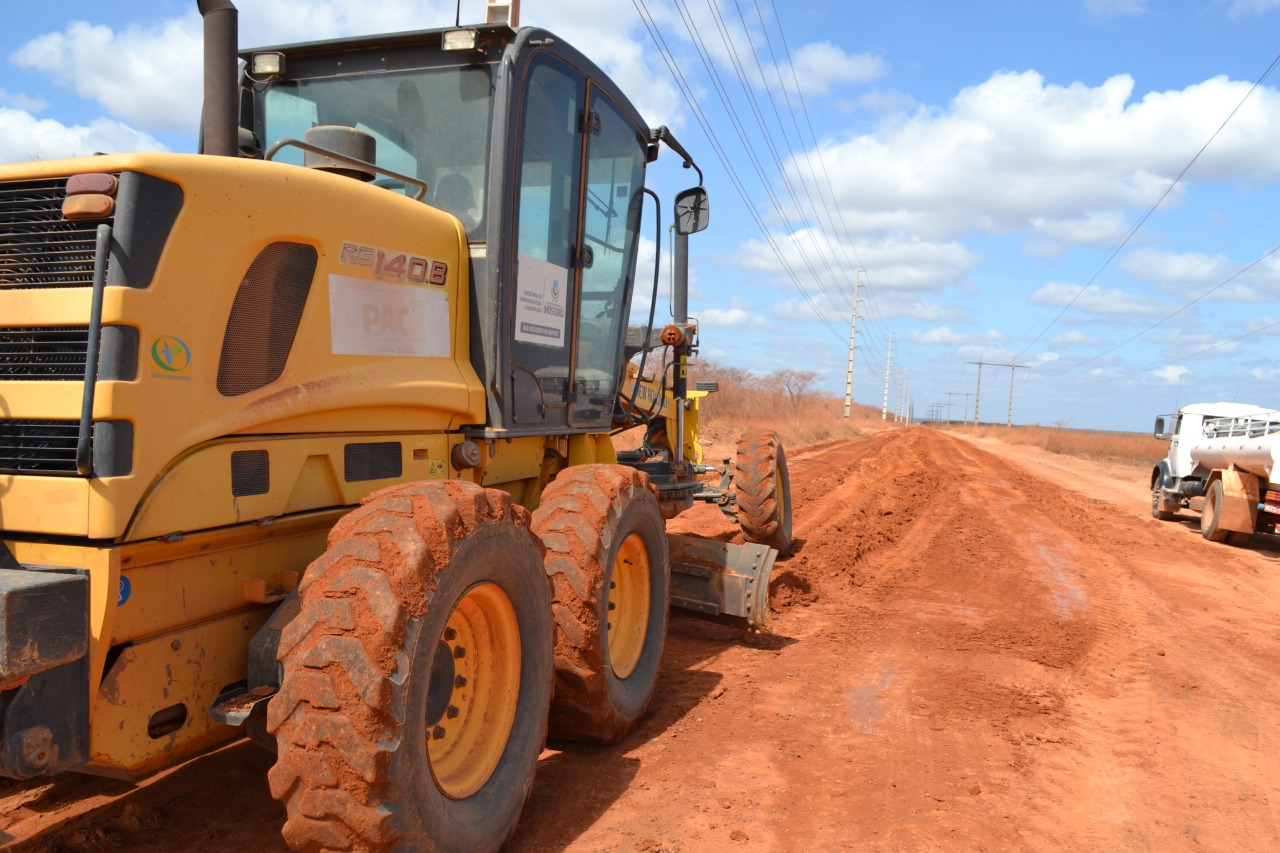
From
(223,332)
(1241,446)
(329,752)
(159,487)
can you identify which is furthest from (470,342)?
(1241,446)

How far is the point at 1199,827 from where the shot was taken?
372cm

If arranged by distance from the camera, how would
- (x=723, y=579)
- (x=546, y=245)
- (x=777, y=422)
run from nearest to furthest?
(x=546, y=245), (x=723, y=579), (x=777, y=422)

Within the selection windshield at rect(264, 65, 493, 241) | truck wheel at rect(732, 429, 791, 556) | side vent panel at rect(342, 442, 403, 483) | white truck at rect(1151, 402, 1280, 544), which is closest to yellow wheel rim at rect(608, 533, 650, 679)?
side vent panel at rect(342, 442, 403, 483)

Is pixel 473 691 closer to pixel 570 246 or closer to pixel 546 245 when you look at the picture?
pixel 546 245

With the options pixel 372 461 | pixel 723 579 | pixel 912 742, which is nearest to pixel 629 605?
pixel 723 579

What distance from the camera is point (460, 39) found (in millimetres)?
3910

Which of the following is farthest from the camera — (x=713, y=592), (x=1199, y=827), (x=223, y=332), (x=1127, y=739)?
(x=713, y=592)

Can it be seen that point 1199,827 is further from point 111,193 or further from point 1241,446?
point 1241,446

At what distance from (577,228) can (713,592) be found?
2614 millimetres

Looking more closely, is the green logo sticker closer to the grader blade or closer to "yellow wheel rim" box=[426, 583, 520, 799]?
"yellow wheel rim" box=[426, 583, 520, 799]

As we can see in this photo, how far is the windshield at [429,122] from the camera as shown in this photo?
13.0 ft

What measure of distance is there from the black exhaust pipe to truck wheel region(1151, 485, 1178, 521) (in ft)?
54.5

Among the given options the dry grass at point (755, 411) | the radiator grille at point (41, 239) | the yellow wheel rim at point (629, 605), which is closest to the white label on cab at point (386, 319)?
the radiator grille at point (41, 239)

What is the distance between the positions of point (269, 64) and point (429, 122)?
2.97ft
